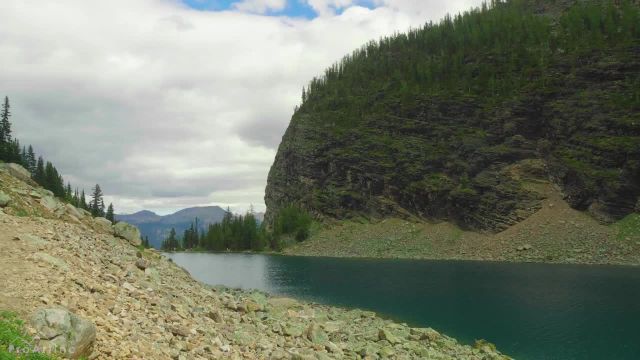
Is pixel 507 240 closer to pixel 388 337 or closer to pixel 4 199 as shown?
pixel 388 337

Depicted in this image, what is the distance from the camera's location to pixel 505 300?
63656mm

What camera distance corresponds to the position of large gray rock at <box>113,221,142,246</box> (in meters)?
45.1

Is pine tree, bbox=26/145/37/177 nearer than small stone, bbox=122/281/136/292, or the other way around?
small stone, bbox=122/281/136/292

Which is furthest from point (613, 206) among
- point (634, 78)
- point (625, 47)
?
point (625, 47)

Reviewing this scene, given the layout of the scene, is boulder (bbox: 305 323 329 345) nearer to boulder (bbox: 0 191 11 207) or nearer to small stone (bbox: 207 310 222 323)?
small stone (bbox: 207 310 222 323)

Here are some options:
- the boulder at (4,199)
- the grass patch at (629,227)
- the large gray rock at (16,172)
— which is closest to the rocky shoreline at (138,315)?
the boulder at (4,199)

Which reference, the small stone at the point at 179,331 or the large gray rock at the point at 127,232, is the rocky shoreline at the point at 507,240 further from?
the small stone at the point at 179,331

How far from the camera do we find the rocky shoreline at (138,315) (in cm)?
1501

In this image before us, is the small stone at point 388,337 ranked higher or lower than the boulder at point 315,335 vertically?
lower

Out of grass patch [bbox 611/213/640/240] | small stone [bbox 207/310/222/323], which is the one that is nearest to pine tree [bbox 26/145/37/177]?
small stone [bbox 207/310/222/323]

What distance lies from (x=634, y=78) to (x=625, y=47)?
14265 mm

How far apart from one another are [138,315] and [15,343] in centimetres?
697

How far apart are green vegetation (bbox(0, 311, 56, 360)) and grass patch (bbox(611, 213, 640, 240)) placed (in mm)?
157043

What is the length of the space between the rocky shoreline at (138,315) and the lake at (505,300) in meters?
10.5
